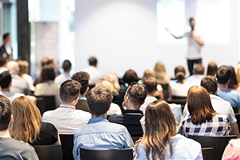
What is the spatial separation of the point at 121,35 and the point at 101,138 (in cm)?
689

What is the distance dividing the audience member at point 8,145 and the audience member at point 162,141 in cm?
66

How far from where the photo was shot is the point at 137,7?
27.8 ft

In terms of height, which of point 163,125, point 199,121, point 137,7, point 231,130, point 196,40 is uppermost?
point 137,7

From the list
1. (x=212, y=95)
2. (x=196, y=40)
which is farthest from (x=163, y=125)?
(x=196, y=40)

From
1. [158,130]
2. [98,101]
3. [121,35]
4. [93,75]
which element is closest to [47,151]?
[98,101]

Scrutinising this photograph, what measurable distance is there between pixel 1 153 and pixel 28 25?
7.13 metres

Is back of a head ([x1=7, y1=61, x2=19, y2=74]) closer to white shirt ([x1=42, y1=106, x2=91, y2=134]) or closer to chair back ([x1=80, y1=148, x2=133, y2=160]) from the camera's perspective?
white shirt ([x1=42, y1=106, x2=91, y2=134])

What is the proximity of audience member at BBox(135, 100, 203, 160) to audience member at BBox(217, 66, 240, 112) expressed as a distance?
76.1 inches

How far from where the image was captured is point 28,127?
1.91 meters

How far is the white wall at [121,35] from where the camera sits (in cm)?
848

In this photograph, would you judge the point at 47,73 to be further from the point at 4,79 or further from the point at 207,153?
the point at 207,153

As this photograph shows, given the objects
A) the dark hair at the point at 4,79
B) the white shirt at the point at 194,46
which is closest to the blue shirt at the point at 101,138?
the dark hair at the point at 4,79

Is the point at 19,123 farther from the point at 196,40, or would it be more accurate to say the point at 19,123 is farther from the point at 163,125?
the point at 196,40

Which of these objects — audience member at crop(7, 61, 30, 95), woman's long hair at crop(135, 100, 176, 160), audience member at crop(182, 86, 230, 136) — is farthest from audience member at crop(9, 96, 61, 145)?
audience member at crop(7, 61, 30, 95)
